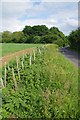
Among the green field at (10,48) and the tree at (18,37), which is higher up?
the tree at (18,37)

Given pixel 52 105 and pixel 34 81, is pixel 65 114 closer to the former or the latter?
pixel 52 105

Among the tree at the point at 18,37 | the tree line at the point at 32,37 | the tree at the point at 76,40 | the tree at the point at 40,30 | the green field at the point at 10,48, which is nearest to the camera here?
the green field at the point at 10,48

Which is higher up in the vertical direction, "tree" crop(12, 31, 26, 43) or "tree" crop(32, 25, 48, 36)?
"tree" crop(32, 25, 48, 36)

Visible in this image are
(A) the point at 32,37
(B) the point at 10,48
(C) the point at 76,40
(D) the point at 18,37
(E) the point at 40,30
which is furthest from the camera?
(E) the point at 40,30

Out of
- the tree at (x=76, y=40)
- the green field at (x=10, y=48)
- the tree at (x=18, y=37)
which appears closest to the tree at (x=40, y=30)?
the tree at (x=18, y=37)

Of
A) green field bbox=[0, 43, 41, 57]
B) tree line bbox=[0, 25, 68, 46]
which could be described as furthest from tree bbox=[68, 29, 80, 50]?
tree line bbox=[0, 25, 68, 46]

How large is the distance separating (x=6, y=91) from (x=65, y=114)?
2.06 m

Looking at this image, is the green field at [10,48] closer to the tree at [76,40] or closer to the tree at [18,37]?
the tree at [76,40]

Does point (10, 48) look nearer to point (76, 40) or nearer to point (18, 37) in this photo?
point (76, 40)

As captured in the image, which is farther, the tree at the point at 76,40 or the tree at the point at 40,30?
the tree at the point at 40,30

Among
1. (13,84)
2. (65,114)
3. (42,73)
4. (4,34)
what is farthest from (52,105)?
(4,34)

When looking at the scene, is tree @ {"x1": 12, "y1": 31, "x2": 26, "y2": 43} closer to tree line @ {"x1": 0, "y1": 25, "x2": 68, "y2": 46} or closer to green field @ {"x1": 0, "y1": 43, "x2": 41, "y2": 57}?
tree line @ {"x1": 0, "y1": 25, "x2": 68, "y2": 46}

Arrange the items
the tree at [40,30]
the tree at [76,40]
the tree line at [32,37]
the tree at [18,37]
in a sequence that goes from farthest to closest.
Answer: the tree at [40,30], the tree at [18,37], the tree line at [32,37], the tree at [76,40]

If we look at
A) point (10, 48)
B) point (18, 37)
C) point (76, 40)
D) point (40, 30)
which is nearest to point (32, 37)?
point (18, 37)
